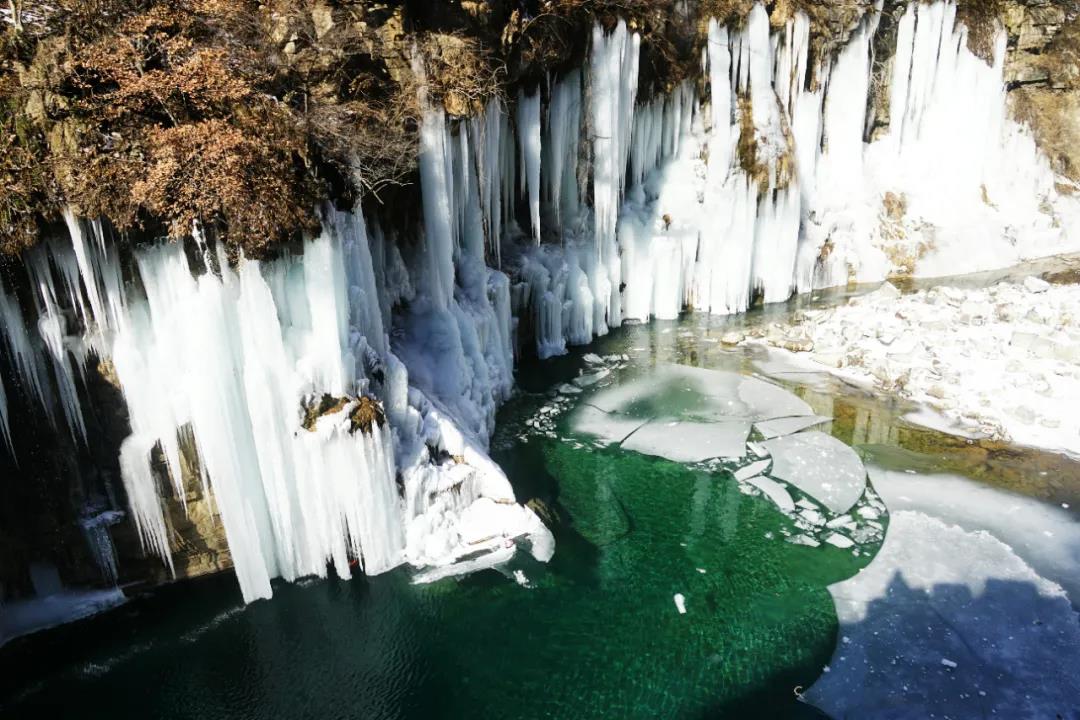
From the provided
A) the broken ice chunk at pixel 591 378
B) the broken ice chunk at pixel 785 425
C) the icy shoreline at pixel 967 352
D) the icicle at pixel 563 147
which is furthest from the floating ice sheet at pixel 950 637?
the icicle at pixel 563 147

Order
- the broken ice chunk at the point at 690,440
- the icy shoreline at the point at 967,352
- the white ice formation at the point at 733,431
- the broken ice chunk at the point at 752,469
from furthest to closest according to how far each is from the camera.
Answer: the icy shoreline at the point at 967,352 < the broken ice chunk at the point at 690,440 < the broken ice chunk at the point at 752,469 < the white ice formation at the point at 733,431

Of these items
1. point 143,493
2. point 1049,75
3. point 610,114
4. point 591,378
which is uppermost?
point 1049,75

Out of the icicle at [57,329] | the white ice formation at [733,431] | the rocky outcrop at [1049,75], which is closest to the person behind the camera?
the icicle at [57,329]

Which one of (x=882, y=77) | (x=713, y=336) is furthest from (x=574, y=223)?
(x=882, y=77)

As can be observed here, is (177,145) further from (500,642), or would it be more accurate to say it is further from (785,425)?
(785,425)

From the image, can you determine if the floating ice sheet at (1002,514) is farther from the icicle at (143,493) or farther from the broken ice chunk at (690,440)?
the icicle at (143,493)

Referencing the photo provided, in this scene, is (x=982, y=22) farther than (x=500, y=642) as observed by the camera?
Yes

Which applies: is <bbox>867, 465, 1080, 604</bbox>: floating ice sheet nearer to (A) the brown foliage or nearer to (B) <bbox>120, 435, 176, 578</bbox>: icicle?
(B) <bbox>120, 435, 176, 578</bbox>: icicle

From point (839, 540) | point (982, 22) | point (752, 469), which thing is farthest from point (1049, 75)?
point (839, 540)
